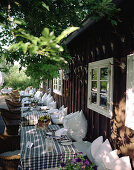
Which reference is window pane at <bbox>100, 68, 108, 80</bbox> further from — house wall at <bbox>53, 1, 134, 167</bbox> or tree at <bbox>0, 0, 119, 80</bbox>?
tree at <bbox>0, 0, 119, 80</bbox>

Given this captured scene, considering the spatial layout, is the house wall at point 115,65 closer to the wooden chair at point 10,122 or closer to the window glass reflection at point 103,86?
the window glass reflection at point 103,86

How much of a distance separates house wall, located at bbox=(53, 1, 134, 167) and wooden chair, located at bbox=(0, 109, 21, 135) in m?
2.21

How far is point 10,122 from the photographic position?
5.21 m

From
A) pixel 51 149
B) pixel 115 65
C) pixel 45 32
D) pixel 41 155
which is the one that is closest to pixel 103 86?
pixel 115 65

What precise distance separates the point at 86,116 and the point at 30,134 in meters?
1.56

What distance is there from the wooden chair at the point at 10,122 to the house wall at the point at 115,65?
7.26 feet

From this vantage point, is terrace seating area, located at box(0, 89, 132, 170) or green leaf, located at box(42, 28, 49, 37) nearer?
green leaf, located at box(42, 28, 49, 37)

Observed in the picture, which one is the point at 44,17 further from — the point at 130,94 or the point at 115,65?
the point at 130,94

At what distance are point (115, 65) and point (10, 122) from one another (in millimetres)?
4027

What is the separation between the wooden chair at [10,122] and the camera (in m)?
4.92

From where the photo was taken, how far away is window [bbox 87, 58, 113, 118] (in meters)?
2.99

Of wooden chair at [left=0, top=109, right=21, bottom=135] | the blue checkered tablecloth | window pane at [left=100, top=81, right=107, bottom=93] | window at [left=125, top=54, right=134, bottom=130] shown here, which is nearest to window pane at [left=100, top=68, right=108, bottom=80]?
window pane at [left=100, top=81, right=107, bottom=93]

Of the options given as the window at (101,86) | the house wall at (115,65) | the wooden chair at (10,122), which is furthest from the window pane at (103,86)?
the wooden chair at (10,122)

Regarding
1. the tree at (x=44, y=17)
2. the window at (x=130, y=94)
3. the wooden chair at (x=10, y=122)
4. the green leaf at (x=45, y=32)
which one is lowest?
the wooden chair at (x=10, y=122)
